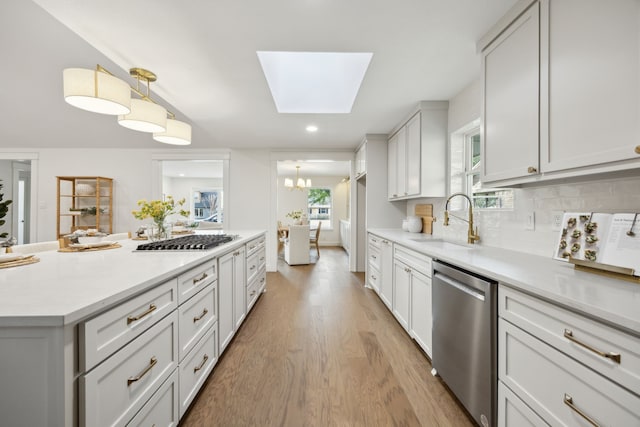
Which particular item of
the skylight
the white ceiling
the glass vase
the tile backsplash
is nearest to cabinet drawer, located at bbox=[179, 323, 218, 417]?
the glass vase

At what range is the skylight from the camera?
7.97 feet

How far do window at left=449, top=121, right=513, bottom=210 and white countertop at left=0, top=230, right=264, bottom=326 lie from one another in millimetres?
2417

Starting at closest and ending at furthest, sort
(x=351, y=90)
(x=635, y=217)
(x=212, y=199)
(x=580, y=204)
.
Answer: (x=635, y=217) < (x=580, y=204) < (x=351, y=90) < (x=212, y=199)

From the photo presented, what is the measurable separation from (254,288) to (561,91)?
3.02 m

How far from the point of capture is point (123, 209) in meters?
5.21

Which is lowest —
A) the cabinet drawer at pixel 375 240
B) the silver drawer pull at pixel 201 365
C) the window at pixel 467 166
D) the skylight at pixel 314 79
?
the silver drawer pull at pixel 201 365

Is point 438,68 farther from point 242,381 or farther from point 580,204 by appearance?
point 242,381

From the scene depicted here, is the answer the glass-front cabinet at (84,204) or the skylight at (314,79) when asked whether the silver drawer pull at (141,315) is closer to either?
the skylight at (314,79)

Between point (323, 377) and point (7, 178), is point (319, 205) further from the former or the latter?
point (7, 178)

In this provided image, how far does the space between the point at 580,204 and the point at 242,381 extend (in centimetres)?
236

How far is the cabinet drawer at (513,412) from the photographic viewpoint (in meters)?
1.01

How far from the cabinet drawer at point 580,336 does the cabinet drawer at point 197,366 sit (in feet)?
5.40

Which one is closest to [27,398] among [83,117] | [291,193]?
[83,117]

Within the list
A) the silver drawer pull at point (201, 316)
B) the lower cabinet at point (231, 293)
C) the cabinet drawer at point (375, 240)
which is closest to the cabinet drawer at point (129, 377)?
the silver drawer pull at point (201, 316)
